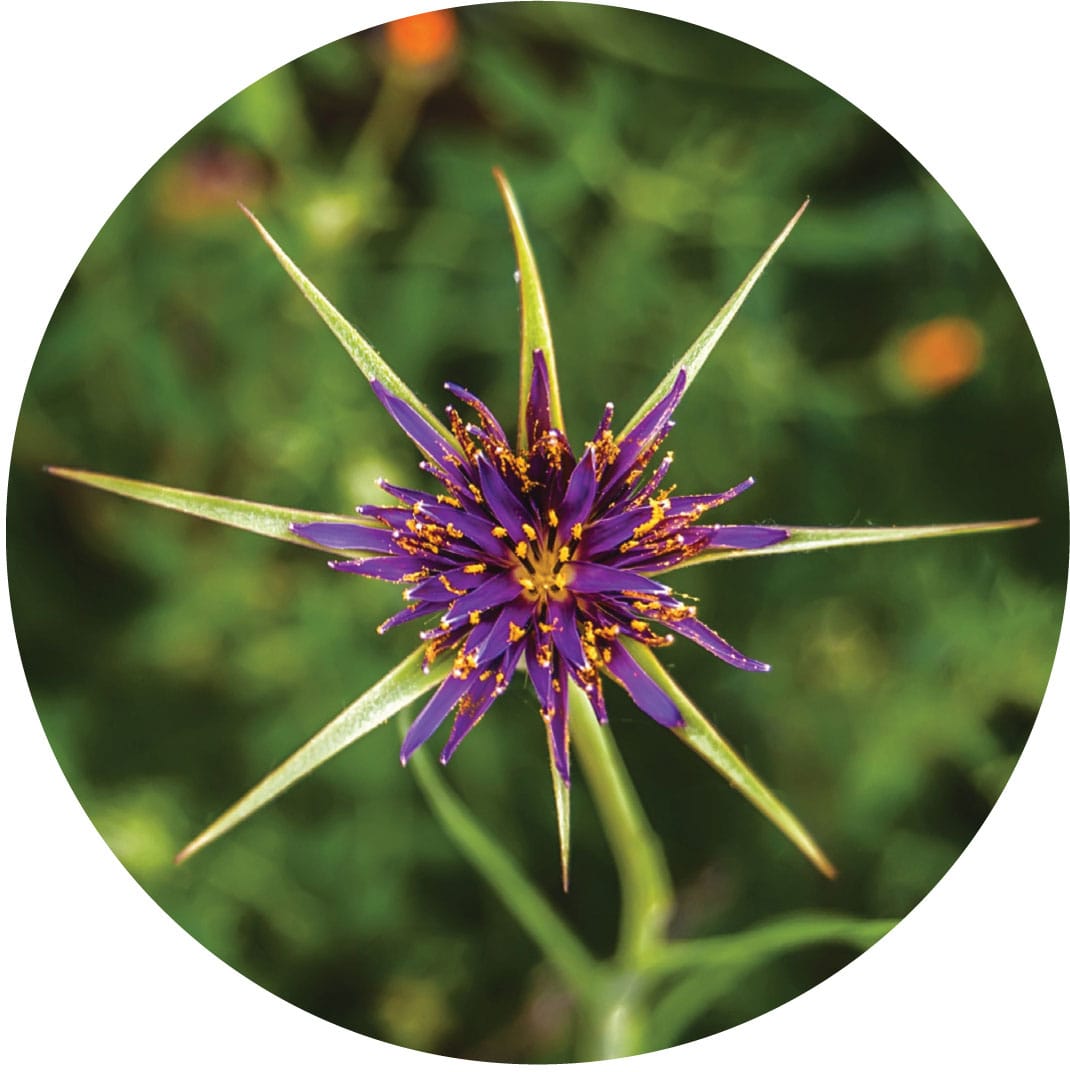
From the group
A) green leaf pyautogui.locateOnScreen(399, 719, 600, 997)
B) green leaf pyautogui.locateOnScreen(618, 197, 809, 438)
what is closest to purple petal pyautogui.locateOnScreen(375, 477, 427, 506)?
green leaf pyautogui.locateOnScreen(618, 197, 809, 438)

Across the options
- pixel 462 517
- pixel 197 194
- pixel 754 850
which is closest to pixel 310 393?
pixel 197 194

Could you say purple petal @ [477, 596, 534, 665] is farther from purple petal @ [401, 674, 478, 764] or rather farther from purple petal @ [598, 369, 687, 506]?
purple petal @ [598, 369, 687, 506]

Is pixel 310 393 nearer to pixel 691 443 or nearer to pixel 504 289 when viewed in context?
pixel 504 289

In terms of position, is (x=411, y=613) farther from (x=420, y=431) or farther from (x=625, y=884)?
(x=625, y=884)

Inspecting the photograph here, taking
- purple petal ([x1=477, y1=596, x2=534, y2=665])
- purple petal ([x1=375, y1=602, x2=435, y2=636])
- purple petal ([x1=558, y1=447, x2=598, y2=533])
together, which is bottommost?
purple petal ([x1=477, y1=596, x2=534, y2=665])

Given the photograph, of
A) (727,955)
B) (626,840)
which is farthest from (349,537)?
(727,955)

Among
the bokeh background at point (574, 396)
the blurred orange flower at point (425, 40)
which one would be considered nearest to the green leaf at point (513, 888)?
the bokeh background at point (574, 396)
